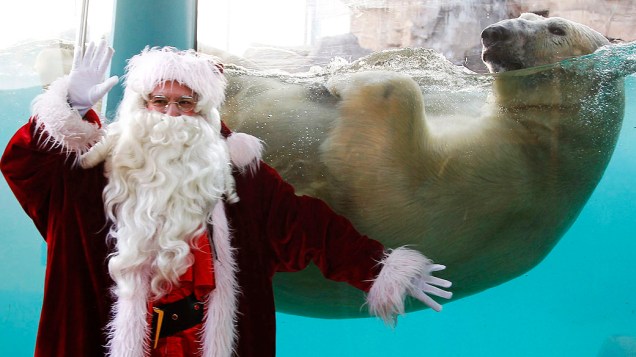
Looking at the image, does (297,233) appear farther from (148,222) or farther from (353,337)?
(353,337)

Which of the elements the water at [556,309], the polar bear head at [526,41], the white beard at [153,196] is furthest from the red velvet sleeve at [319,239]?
the polar bear head at [526,41]

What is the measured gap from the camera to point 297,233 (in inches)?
65.1

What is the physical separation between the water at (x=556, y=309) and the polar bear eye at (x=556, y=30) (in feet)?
0.89

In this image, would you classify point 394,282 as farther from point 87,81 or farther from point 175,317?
point 87,81

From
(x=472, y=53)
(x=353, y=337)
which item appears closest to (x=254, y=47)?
(x=472, y=53)

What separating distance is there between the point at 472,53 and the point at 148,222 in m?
1.09

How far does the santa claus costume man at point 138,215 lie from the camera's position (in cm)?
144

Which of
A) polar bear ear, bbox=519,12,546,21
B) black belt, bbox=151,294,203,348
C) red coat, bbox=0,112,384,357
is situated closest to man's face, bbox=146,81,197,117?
red coat, bbox=0,112,384,357

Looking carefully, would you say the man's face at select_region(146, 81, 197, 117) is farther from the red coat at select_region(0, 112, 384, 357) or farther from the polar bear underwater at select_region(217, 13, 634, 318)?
the polar bear underwater at select_region(217, 13, 634, 318)

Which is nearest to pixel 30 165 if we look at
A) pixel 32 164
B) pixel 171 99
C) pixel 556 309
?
pixel 32 164

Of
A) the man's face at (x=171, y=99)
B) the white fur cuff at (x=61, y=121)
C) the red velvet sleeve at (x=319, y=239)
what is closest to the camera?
the white fur cuff at (x=61, y=121)

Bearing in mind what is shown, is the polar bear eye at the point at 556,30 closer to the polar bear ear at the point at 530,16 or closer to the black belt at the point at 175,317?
the polar bear ear at the point at 530,16

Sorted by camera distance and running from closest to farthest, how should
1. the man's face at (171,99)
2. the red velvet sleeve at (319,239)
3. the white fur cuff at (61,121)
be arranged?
the white fur cuff at (61,121)
the man's face at (171,99)
the red velvet sleeve at (319,239)

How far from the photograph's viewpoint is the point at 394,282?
5.23 ft
